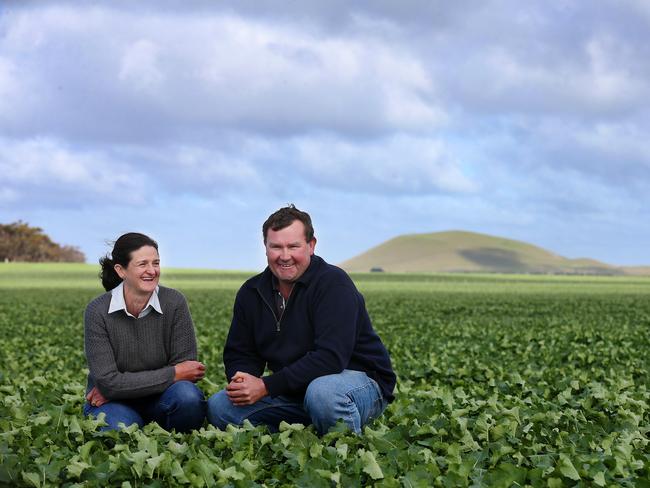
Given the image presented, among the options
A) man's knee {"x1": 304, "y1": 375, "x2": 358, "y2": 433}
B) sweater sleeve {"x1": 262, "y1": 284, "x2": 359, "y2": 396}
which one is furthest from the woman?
man's knee {"x1": 304, "y1": 375, "x2": 358, "y2": 433}

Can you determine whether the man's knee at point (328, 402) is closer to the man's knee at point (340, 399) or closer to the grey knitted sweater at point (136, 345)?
the man's knee at point (340, 399)

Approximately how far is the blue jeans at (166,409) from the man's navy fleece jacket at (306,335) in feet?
1.27

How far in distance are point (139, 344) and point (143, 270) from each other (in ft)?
2.19

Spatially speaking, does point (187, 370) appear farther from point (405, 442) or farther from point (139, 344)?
point (405, 442)

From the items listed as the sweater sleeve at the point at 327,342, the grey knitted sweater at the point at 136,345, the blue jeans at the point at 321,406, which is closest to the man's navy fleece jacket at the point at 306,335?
the sweater sleeve at the point at 327,342

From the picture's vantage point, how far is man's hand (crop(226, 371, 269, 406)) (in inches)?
230

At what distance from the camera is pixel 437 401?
7496mm

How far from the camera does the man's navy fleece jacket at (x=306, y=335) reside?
5832 mm

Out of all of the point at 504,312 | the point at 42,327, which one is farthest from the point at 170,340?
the point at 504,312

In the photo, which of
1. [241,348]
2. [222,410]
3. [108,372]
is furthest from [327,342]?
[108,372]

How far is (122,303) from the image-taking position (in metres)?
6.18

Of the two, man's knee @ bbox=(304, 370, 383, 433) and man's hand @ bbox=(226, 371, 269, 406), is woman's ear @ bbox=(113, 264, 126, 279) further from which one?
man's knee @ bbox=(304, 370, 383, 433)

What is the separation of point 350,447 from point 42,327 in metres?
14.7

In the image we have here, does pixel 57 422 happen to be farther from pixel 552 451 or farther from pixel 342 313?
pixel 552 451
